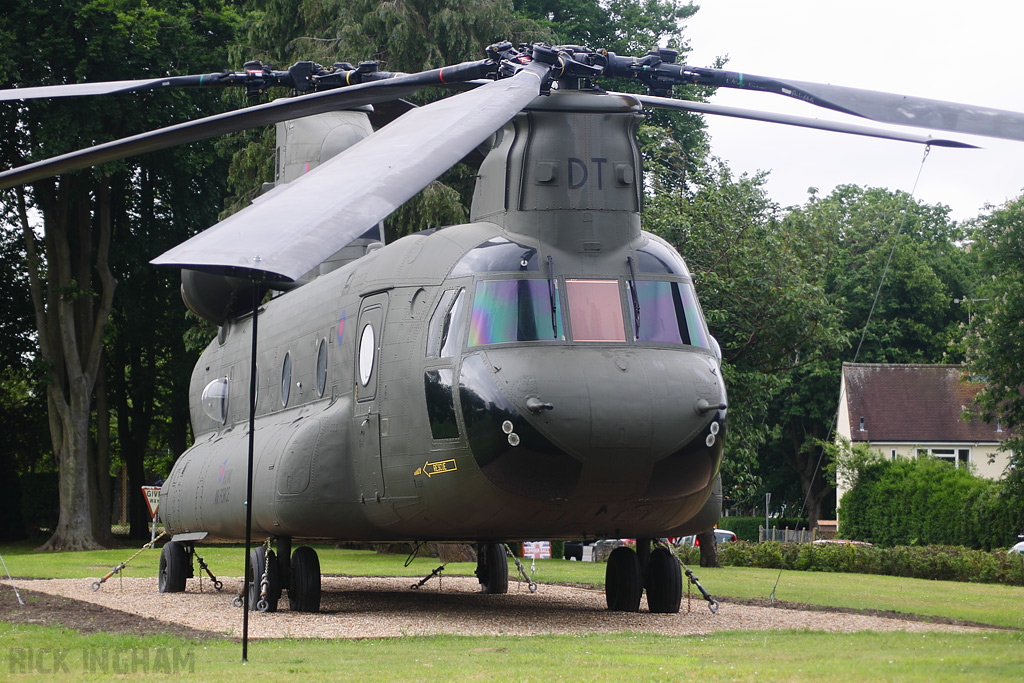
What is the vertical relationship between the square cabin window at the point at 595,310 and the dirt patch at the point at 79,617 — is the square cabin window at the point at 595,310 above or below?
above

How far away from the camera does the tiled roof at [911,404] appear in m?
55.5

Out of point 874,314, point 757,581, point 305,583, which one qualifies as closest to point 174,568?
point 305,583

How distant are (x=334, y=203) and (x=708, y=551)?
24.2 metres

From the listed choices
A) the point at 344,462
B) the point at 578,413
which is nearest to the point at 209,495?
the point at 344,462

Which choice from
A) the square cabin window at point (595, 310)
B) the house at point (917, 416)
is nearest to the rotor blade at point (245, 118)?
the square cabin window at point (595, 310)

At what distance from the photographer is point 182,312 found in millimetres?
40281

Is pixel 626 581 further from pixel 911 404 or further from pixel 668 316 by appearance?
pixel 911 404

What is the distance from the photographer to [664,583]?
14.5 metres

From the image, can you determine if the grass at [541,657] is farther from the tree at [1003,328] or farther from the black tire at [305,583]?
the tree at [1003,328]

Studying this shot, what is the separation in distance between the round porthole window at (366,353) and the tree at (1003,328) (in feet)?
72.7

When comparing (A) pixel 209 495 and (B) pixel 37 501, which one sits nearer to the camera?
(A) pixel 209 495

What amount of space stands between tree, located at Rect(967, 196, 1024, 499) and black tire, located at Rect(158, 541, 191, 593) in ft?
70.5

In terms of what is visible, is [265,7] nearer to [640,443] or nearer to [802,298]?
[802,298]

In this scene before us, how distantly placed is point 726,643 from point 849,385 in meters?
48.2
